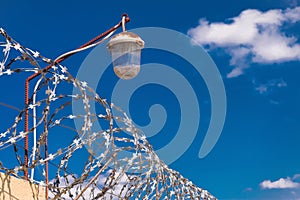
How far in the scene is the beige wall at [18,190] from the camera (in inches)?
197

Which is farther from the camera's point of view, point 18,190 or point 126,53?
point 126,53

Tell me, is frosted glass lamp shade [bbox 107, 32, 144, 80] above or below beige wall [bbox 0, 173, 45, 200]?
above

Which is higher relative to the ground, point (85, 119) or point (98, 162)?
point (85, 119)

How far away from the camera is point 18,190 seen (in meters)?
5.20

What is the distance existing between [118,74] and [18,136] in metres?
1.60

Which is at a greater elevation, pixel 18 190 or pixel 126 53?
pixel 126 53

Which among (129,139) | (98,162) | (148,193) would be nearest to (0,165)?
(98,162)

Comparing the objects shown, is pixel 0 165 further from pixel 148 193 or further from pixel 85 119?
pixel 148 193

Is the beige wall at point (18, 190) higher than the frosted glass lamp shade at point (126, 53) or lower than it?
lower

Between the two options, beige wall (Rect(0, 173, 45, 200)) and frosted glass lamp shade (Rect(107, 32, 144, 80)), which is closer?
beige wall (Rect(0, 173, 45, 200))

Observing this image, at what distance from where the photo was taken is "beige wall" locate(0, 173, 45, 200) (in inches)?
197

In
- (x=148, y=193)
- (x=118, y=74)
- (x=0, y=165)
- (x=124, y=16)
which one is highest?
(x=124, y=16)

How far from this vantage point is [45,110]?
4980 mm

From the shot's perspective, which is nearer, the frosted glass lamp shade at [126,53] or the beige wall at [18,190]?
the beige wall at [18,190]
